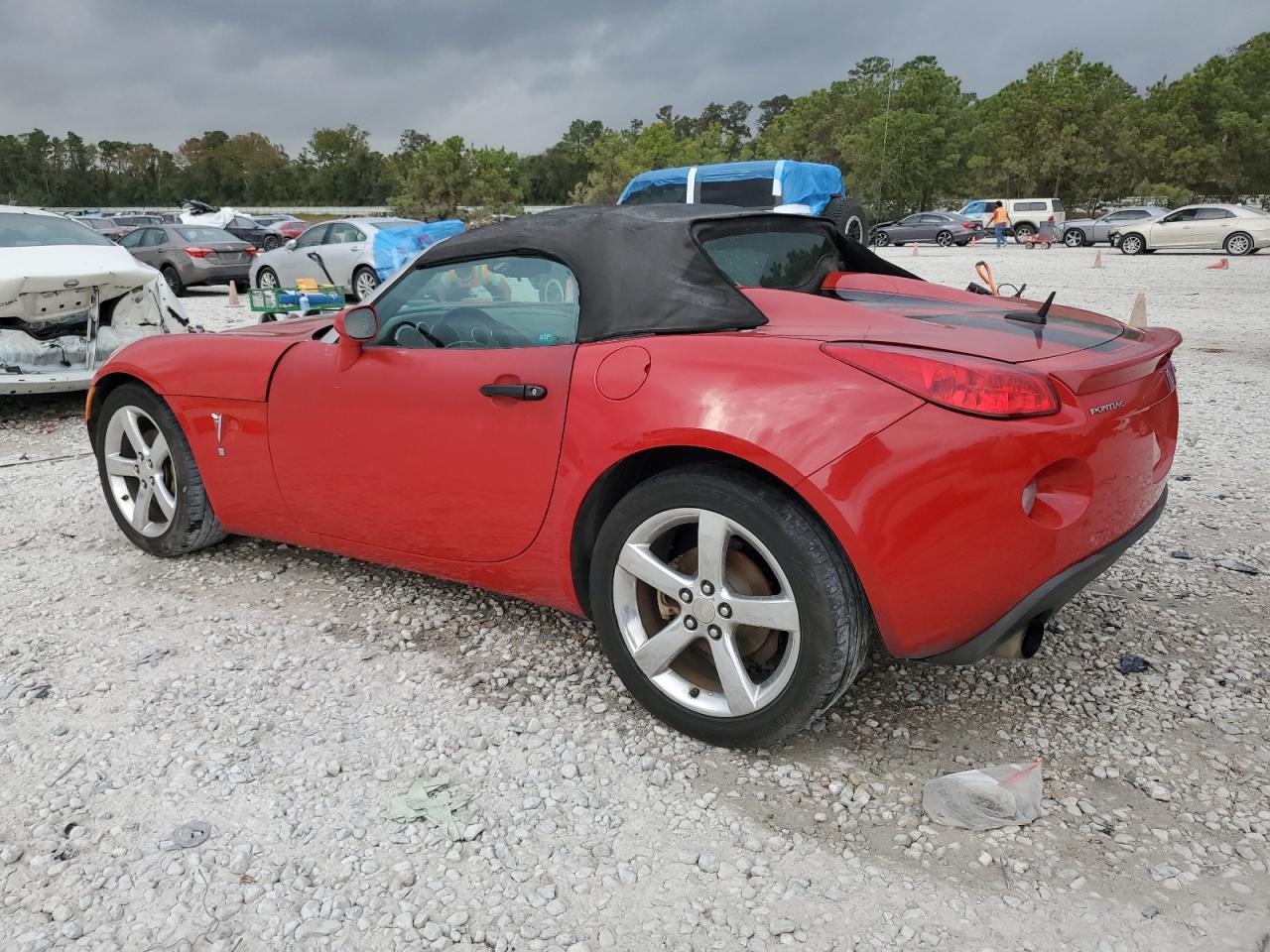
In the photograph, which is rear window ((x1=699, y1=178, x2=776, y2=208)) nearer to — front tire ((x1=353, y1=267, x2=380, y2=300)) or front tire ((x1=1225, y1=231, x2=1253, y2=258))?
front tire ((x1=353, y1=267, x2=380, y2=300))

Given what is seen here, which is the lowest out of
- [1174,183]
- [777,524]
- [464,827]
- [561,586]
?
[464,827]

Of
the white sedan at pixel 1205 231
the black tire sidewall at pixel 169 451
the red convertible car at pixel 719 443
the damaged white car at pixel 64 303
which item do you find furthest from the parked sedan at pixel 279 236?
the red convertible car at pixel 719 443

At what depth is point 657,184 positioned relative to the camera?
13.6 metres

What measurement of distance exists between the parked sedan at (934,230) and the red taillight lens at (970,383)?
35089 millimetres

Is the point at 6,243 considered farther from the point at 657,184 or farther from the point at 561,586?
the point at 657,184

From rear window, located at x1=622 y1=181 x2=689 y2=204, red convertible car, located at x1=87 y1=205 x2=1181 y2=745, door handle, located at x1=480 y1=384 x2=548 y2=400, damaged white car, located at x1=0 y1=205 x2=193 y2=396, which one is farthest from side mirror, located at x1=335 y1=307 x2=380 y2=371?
rear window, located at x1=622 y1=181 x2=689 y2=204

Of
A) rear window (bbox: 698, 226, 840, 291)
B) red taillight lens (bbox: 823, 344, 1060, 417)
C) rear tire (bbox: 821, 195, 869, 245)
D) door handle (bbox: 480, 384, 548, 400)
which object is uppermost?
rear tire (bbox: 821, 195, 869, 245)

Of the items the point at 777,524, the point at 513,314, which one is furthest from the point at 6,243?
the point at 777,524

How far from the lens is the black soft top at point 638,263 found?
8.53 ft

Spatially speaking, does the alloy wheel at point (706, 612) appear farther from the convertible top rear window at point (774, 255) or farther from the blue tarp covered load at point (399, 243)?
the blue tarp covered load at point (399, 243)

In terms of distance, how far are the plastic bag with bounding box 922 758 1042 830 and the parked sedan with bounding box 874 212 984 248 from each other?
35.2 meters

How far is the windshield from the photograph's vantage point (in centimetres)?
706

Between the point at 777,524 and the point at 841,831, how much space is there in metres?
0.76

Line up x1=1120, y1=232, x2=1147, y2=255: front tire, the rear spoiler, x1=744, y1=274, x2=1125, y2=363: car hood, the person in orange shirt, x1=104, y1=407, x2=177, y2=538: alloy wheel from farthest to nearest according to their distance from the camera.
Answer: the person in orange shirt
x1=1120, y1=232, x2=1147, y2=255: front tire
x1=104, y1=407, x2=177, y2=538: alloy wheel
x1=744, y1=274, x2=1125, y2=363: car hood
the rear spoiler
